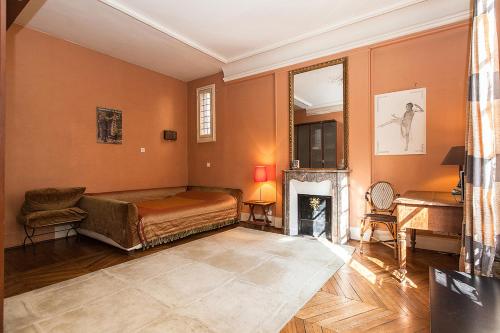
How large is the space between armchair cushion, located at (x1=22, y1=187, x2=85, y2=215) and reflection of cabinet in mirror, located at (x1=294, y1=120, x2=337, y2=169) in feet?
12.2

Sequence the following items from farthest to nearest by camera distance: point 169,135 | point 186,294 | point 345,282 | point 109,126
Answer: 1. point 169,135
2. point 109,126
3. point 345,282
4. point 186,294

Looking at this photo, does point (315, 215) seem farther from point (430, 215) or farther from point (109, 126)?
point (109, 126)

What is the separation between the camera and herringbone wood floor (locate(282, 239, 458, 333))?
191 cm

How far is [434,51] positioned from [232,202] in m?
3.96

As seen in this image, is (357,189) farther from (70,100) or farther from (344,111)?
(70,100)

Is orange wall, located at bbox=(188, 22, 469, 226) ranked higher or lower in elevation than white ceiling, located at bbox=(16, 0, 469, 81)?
lower

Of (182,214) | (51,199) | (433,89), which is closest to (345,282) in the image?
(182,214)

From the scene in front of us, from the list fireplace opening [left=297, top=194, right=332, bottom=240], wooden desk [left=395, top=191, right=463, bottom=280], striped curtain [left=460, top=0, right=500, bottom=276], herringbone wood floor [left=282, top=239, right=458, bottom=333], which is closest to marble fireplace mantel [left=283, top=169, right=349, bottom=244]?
fireplace opening [left=297, top=194, right=332, bottom=240]

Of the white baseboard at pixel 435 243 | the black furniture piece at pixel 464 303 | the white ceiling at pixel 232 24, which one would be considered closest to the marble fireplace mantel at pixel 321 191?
the white baseboard at pixel 435 243

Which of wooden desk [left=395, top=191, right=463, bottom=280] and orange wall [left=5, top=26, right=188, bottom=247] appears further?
orange wall [left=5, top=26, right=188, bottom=247]

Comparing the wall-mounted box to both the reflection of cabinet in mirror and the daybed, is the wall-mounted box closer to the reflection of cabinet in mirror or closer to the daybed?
the daybed

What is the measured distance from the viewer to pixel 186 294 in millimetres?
2371

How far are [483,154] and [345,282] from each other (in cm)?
163

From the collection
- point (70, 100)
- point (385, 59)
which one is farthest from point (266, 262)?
point (70, 100)
